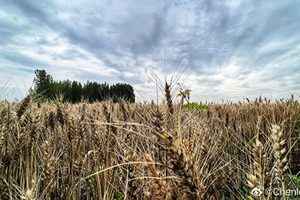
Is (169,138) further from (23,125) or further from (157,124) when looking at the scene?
(23,125)

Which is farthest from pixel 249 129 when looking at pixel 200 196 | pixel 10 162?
pixel 200 196

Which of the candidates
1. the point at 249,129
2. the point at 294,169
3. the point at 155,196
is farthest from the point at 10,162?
the point at 249,129

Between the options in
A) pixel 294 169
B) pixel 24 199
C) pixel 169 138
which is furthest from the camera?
pixel 294 169

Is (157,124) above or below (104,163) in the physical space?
above

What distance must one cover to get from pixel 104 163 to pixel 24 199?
1413 millimetres

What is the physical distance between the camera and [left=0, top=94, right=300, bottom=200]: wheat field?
146cm

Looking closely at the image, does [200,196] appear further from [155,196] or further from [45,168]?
[45,168]

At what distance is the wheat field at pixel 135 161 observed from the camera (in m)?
1.46

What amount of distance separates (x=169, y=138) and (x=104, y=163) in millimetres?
1690

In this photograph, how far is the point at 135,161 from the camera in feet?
6.31

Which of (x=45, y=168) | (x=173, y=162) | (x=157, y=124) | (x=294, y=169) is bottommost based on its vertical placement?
(x=294, y=169)

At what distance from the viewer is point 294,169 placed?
4680 millimetres

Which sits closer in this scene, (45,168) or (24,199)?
(24,199)

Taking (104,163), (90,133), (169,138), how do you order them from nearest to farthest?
1. (169,138)
2. (104,163)
3. (90,133)
